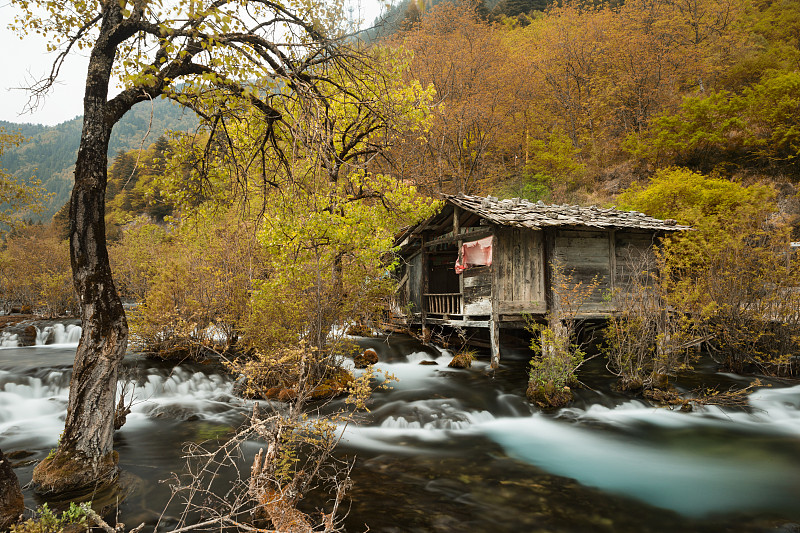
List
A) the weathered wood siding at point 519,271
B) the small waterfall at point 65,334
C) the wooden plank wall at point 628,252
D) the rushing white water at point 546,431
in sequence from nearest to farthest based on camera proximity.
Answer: the rushing white water at point 546,431 → the weathered wood siding at point 519,271 → the wooden plank wall at point 628,252 → the small waterfall at point 65,334

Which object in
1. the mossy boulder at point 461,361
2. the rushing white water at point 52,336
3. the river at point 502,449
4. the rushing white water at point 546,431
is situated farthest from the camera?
the rushing white water at point 52,336

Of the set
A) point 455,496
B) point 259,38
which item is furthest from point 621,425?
point 259,38

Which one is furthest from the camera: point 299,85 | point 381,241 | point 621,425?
point 381,241

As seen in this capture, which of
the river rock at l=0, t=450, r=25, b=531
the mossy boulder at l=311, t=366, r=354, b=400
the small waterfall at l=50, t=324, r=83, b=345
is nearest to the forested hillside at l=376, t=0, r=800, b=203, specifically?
the mossy boulder at l=311, t=366, r=354, b=400

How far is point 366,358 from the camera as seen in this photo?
45.4 ft

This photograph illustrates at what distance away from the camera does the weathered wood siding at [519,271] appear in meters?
12.6

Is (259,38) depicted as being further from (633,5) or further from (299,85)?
(633,5)

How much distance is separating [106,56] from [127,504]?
218 inches

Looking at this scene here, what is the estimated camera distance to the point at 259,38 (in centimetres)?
468

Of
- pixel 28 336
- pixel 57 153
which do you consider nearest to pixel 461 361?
pixel 28 336

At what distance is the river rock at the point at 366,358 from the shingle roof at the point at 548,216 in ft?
18.7

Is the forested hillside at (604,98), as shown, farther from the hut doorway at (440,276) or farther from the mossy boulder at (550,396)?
the mossy boulder at (550,396)

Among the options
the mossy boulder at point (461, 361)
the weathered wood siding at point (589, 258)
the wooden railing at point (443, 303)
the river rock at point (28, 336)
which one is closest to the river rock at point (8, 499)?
the mossy boulder at point (461, 361)

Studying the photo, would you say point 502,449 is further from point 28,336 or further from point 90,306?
point 28,336
